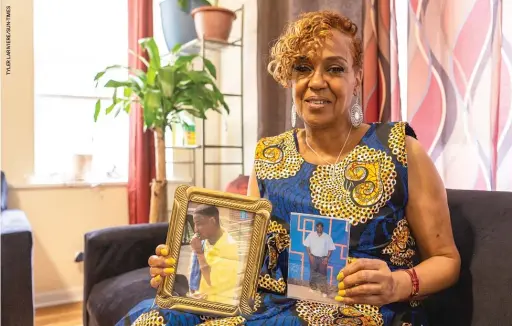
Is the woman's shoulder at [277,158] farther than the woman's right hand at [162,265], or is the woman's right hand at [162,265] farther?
the woman's shoulder at [277,158]

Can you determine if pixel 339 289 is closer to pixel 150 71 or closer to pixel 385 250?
pixel 385 250

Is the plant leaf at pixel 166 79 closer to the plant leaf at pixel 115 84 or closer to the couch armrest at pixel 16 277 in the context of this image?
the plant leaf at pixel 115 84

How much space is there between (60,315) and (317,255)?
198cm

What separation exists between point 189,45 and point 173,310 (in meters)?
1.85

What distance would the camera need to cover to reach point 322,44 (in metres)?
1.04

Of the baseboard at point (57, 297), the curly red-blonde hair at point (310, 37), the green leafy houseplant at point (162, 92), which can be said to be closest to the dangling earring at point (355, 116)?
the curly red-blonde hair at point (310, 37)

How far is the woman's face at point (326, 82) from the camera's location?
41.1 inches

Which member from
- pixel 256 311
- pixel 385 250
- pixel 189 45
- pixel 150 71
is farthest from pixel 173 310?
pixel 189 45

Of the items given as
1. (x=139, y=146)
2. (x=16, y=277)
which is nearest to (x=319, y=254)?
(x=16, y=277)

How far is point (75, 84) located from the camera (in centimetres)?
272

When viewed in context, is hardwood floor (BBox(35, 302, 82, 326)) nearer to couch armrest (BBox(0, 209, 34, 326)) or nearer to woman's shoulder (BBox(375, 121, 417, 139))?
couch armrest (BBox(0, 209, 34, 326))

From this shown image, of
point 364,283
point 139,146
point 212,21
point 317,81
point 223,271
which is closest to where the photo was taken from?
point 364,283

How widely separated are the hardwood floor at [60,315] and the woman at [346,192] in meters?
1.45

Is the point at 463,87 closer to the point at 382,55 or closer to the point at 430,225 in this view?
the point at 382,55
